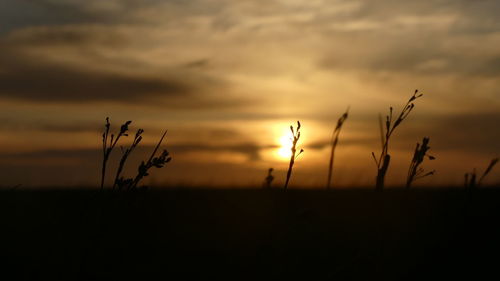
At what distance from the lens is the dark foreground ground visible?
11.7ft

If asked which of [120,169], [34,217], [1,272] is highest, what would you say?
[120,169]

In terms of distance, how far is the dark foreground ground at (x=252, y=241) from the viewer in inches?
140

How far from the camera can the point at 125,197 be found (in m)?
2.76

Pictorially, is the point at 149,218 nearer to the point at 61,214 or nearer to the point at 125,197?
the point at 61,214

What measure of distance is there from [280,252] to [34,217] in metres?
2.10

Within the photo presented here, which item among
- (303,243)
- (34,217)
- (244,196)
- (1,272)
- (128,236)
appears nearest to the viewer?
(1,272)

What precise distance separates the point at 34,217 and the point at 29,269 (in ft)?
3.84

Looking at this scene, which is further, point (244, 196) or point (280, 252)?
point (244, 196)

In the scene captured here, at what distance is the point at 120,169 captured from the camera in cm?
268

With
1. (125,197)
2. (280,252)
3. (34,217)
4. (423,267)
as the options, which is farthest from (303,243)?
(34,217)

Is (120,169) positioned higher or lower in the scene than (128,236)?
higher

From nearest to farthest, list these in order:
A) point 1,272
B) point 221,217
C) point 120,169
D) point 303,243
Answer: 1. point 120,169
2. point 1,272
3. point 303,243
4. point 221,217

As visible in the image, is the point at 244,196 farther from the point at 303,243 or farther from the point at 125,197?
the point at 125,197

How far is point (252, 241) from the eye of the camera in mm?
4281
